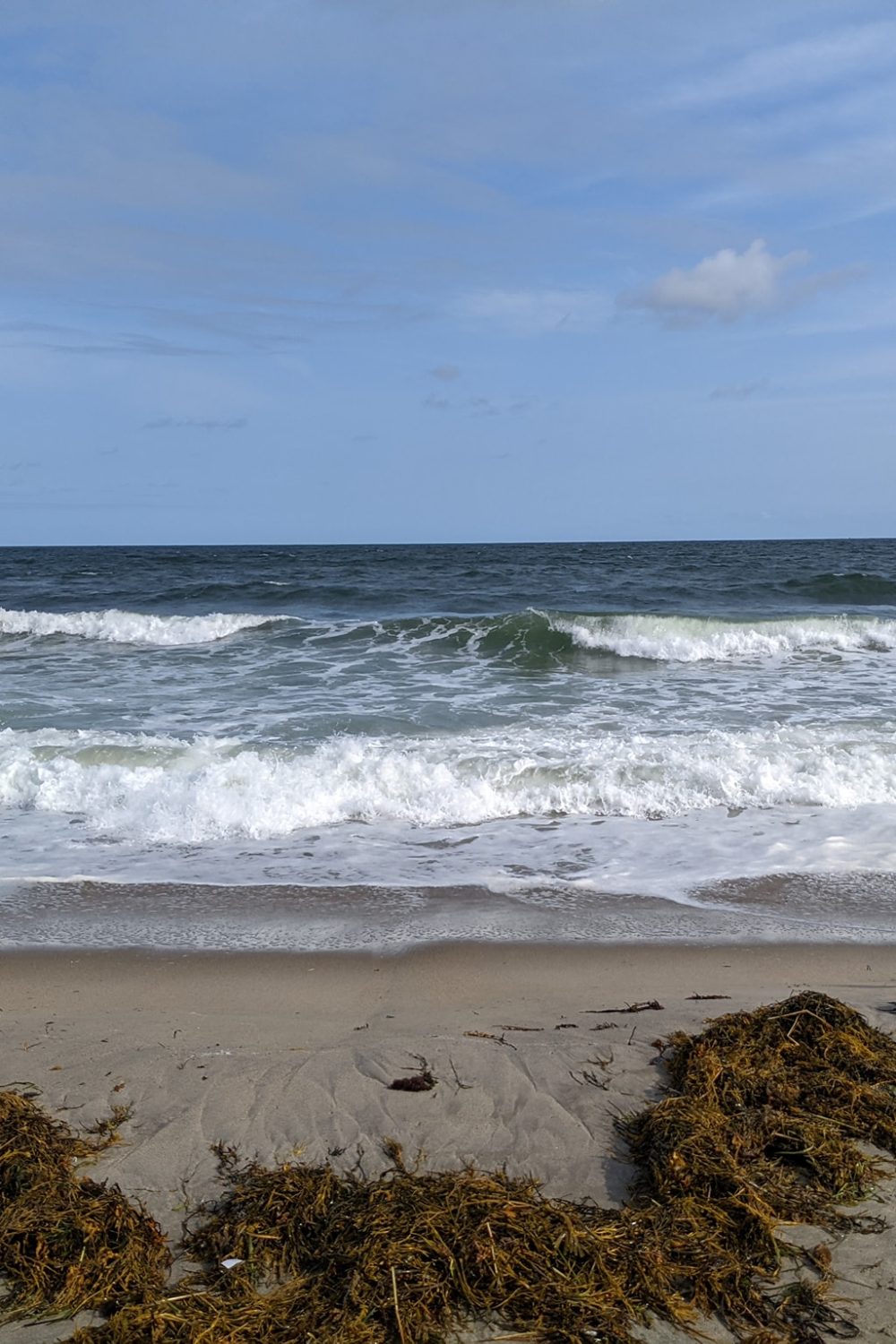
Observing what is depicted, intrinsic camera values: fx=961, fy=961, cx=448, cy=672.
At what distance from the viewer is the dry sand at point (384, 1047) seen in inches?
113

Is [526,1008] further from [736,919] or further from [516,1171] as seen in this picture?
[736,919]

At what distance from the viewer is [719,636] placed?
16.2m

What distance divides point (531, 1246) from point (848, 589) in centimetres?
2525

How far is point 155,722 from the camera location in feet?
32.4

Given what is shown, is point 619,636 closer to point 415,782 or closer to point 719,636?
point 719,636

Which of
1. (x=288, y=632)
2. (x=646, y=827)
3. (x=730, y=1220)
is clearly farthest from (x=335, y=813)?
(x=288, y=632)

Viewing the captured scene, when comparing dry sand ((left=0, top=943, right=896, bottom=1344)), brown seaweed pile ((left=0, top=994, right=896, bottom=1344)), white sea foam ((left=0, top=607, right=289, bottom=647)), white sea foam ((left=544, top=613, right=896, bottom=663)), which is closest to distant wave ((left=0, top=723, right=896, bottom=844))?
dry sand ((left=0, top=943, right=896, bottom=1344))

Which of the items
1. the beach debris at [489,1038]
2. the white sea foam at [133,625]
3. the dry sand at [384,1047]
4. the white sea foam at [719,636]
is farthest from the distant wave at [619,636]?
the beach debris at [489,1038]

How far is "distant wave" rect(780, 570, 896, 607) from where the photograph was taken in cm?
2331

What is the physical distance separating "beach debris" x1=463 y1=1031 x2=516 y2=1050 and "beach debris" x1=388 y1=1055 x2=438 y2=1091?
A: 0.35m

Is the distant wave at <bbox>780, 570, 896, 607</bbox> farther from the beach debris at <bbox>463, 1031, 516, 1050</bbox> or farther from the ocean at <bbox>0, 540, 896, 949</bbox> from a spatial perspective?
the beach debris at <bbox>463, 1031, 516, 1050</bbox>

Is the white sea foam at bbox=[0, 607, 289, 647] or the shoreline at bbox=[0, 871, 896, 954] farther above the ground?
the white sea foam at bbox=[0, 607, 289, 647]

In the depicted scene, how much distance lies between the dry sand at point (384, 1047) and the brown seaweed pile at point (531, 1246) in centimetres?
9

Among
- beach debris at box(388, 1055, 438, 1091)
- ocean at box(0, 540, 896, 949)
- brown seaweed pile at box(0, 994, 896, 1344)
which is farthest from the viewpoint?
ocean at box(0, 540, 896, 949)
